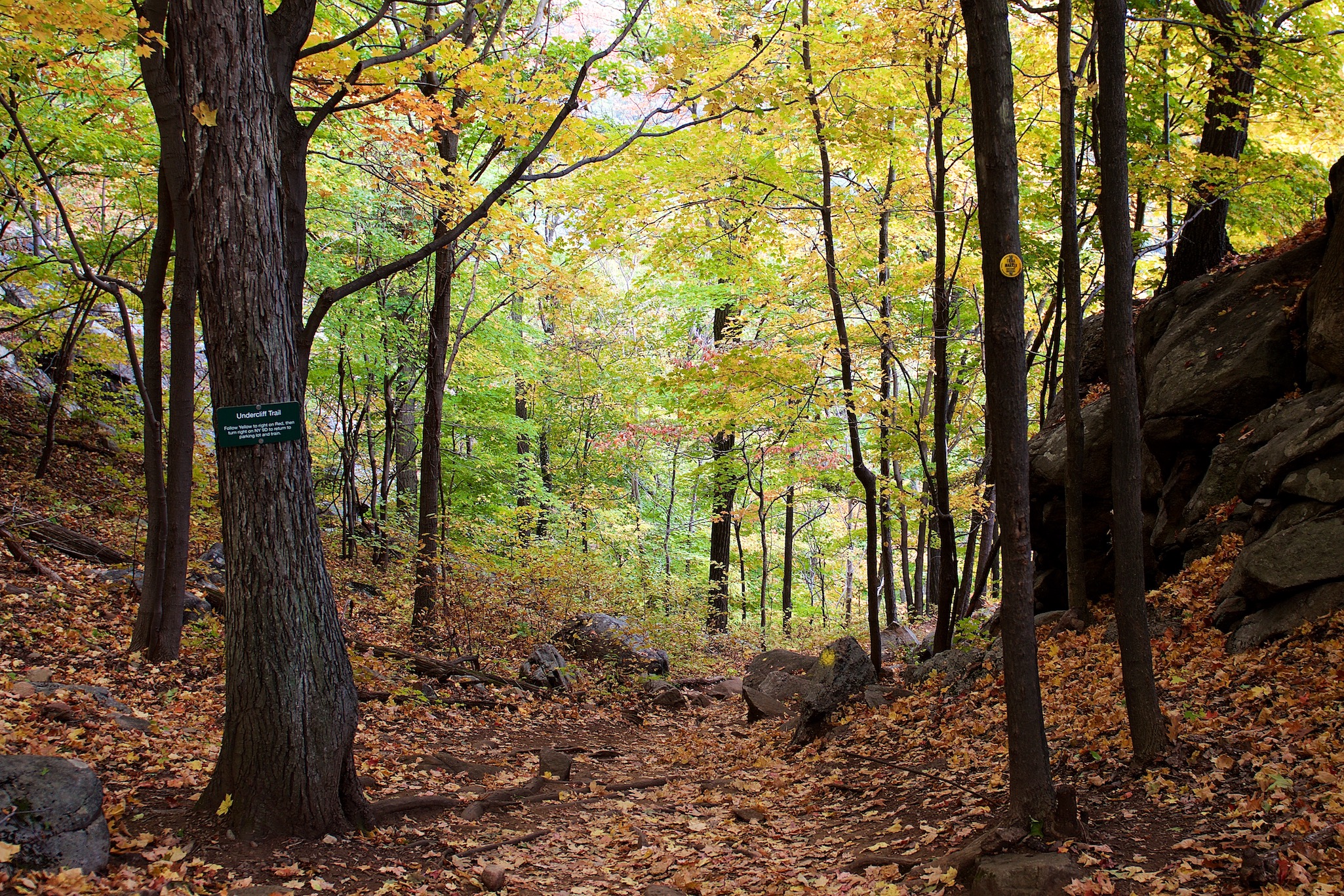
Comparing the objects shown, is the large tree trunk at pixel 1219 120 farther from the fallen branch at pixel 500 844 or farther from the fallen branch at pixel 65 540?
the fallen branch at pixel 65 540

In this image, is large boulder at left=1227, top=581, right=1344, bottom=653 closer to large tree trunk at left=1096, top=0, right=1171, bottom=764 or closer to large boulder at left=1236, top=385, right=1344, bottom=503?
large boulder at left=1236, top=385, right=1344, bottom=503

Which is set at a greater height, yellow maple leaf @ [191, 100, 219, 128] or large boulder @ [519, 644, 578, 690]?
yellow maple leaf @ [191, 100, 219, 128]

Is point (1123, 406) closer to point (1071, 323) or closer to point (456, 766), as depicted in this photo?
point (1071, 323)

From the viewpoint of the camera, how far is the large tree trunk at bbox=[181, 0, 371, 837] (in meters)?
4.42

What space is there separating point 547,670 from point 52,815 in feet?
24.8

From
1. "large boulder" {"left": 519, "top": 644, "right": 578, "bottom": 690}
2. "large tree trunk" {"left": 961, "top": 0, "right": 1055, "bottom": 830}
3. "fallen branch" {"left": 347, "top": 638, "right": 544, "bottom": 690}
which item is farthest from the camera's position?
"large boulder" {"left": 519, "top": 644, "right": 578, "bottom": 690}

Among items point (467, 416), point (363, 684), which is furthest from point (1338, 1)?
point (467, 416)

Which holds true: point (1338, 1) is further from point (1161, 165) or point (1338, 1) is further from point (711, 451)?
point (711, 451)

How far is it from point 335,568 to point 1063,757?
1211 cm

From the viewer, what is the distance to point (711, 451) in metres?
18.7

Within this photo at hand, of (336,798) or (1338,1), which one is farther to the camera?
(1338,1)

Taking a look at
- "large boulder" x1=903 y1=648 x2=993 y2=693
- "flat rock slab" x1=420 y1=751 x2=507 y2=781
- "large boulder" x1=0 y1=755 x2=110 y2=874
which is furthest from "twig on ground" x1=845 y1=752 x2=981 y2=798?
"large boulder" x1=0 y1=755 x2=110 y2=874

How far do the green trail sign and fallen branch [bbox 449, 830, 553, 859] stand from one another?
2929 millimetres

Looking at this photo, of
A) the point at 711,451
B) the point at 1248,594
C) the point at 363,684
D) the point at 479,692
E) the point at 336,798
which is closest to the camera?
the point at 336,798
